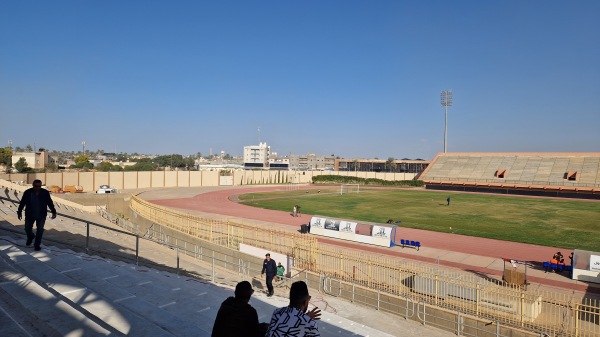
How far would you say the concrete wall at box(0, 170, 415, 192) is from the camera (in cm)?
5662

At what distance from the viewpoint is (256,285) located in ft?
52.0

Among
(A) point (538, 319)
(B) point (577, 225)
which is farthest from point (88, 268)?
(B) point (577, 225)

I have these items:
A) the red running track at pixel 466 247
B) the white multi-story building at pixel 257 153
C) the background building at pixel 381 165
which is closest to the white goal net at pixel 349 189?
the red running track at pixel 466 247

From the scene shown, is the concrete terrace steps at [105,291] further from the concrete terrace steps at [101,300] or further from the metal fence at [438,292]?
the metal fence at [438,292]

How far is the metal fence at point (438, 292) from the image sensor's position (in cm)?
1145

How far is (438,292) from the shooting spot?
1337cm

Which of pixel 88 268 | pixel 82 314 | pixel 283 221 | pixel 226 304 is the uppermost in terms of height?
pixel 226 304

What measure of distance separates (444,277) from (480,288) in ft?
3.91

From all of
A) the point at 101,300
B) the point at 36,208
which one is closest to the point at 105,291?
the point at 101,300

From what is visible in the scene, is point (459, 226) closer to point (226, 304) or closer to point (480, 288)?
point (480, 288)

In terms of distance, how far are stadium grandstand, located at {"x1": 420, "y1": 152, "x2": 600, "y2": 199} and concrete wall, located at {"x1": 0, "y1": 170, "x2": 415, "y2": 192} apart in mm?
16198

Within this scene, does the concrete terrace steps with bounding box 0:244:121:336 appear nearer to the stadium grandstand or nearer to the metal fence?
the metal fence

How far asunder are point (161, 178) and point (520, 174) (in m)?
70.1

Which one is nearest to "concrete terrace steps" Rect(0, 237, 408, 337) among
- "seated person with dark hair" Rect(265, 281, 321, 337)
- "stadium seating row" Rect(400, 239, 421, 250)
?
"seated person with dark hair" Rect(265, 281, 321, 337)
